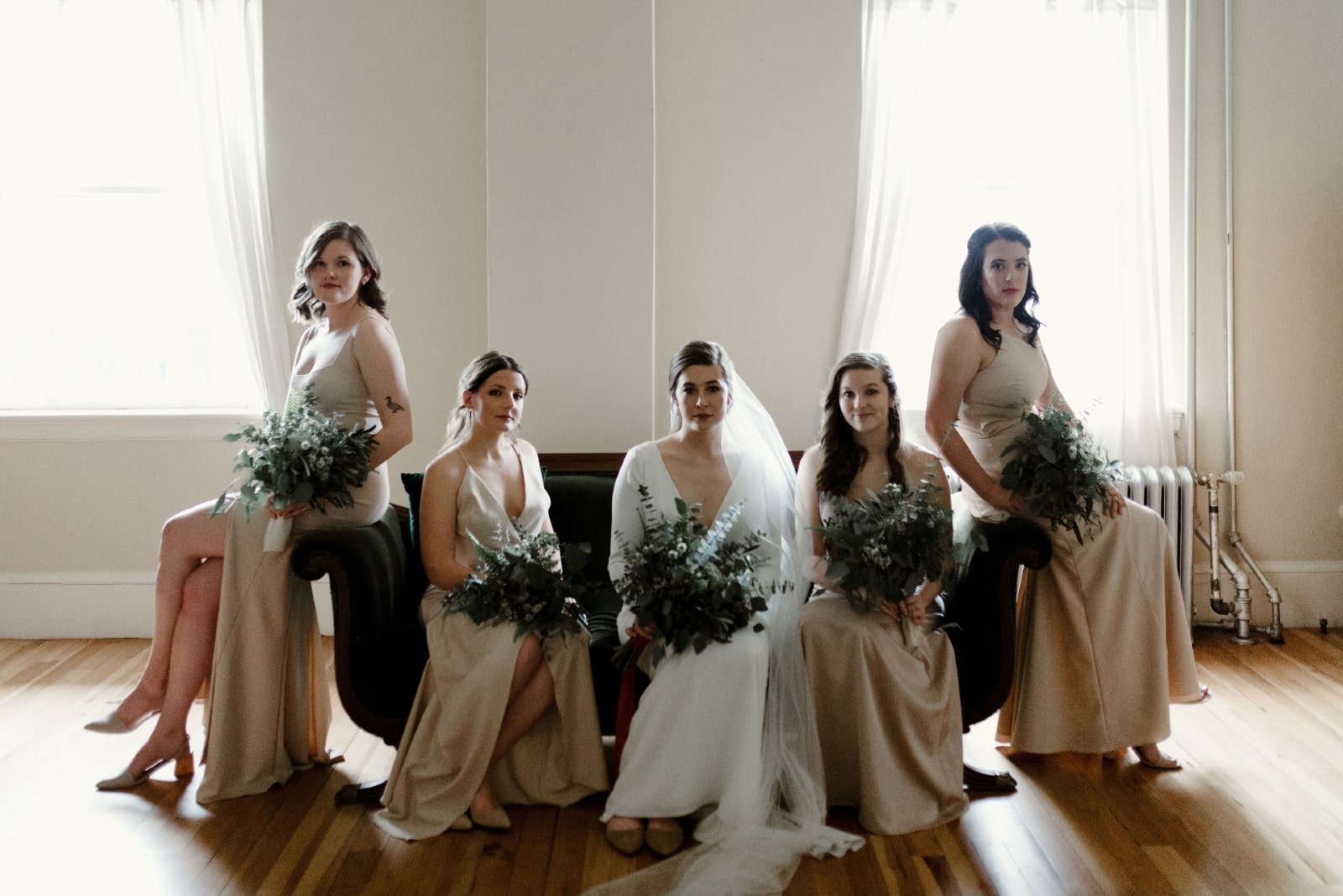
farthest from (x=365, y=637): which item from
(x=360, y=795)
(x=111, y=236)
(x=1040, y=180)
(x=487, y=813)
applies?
(x=1040, y=180)

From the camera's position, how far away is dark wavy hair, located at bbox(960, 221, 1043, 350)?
3781mm

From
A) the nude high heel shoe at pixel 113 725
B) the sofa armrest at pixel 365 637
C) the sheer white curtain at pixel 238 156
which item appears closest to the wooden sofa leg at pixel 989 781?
the sofa armrest at pixel 365 637

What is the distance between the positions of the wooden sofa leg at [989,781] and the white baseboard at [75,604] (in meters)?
3.09

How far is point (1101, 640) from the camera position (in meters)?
3.67

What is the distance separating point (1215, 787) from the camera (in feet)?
11.6

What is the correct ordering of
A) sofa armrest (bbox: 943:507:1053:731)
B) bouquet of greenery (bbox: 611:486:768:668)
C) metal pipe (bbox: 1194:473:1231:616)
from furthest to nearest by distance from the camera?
metal pipe (bbox: 1194:473:1231:616) < sofa armrest (bbox: 943:507:1053:731) < bouquet of greenery (bbox: 611:486:768:668)

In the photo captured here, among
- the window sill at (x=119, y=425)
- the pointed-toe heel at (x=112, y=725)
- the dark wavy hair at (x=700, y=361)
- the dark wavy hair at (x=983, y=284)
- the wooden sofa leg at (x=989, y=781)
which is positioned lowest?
the wooden sofa leg at (x=989, y=781)

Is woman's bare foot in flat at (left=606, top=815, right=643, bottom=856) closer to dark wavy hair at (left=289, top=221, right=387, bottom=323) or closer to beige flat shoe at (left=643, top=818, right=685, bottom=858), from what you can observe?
beige flat shoe at (left=643, top=818, right=685, bottom=858)

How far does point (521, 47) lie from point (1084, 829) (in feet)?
11.3

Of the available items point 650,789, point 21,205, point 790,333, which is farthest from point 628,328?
point 21,205

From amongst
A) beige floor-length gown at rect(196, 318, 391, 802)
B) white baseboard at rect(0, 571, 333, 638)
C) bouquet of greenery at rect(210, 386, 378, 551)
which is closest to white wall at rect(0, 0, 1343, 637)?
white baseboard at rect(0, 571, 333, 638)

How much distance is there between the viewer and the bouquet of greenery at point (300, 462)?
344 centimetres

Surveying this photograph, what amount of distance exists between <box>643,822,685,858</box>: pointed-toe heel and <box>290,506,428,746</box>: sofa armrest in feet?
2.81

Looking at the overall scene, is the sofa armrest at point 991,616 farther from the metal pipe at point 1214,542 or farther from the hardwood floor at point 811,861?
the metal pipe at point 1214,542
